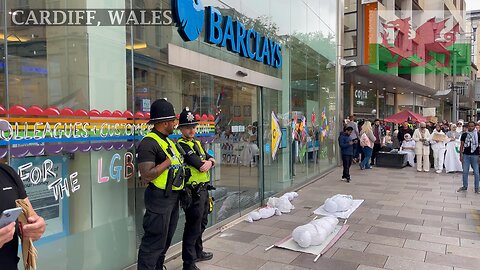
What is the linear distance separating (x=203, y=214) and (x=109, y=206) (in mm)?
1011

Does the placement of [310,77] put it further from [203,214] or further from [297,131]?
[203,214]

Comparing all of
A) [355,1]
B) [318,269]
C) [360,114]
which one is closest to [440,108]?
[360,114]

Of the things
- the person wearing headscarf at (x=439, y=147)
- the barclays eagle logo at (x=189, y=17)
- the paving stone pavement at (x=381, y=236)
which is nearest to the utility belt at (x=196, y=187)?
the paving stone pavement at (x=381, y=236)

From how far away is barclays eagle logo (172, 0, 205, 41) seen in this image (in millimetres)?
4707

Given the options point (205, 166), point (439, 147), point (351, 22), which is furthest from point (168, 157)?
point (351, 22)

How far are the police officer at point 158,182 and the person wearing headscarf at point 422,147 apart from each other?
36.5ft

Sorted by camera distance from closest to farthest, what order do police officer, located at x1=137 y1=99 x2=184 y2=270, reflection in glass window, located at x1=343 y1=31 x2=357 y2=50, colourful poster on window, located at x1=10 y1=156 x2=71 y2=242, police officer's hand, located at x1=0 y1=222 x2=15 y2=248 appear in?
police officer's hand, located at x1=0 y1=222 x2=15 y2=248
colourful poster on window, located at x1=10 y1=156 x2=71 y2=242
police officer, located at x1=137 y1=99 x2=184 y2=270
reflection in glass window, located at x1=343 y1=31 x2=357 y2=50

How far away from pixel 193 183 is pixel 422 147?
1090 centimetres

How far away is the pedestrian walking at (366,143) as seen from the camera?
12.6 meters

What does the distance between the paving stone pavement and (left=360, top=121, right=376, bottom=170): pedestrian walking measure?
374cm

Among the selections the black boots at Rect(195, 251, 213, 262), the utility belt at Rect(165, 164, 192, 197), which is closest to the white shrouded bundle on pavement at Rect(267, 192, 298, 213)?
the black boots at Rect(195, 251, 213, 262)

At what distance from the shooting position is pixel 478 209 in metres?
7.05

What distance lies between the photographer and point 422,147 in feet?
40.7

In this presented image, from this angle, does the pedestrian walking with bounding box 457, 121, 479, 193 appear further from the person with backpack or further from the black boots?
the person with backpack
